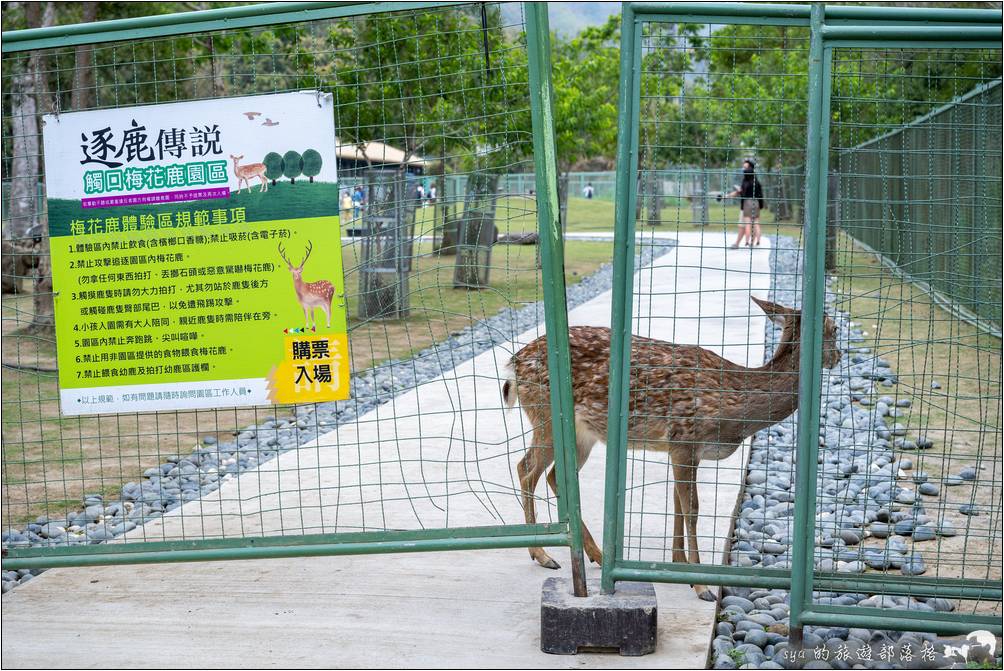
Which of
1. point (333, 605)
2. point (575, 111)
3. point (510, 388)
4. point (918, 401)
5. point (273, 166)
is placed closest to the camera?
point (273, 166)

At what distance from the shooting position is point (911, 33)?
3637 millimetres

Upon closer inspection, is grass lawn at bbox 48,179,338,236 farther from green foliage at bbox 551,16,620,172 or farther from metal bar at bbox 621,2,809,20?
green foliage at bbox 551,16,620,172

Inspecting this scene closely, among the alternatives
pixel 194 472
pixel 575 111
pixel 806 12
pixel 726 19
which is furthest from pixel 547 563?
pixel 575 111

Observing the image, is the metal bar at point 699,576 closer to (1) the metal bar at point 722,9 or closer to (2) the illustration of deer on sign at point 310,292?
(2) the illustration of deer on sign at point 310,292

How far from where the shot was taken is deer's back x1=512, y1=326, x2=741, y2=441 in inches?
184

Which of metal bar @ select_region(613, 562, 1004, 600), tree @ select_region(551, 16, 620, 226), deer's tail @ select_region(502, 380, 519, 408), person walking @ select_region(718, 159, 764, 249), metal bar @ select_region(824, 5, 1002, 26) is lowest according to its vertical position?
metal bar @ select_region(613, 562, 1004, 600)

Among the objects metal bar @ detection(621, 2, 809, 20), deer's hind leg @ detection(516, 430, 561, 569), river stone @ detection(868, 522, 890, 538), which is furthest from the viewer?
river stone @ detection(868, 522, 890, 538)

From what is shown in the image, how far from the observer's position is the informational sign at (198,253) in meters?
4.21

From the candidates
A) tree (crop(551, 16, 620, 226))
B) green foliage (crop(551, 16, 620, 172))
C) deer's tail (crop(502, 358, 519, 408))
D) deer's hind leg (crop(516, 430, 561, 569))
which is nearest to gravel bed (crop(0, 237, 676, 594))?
deer's tail (crop(502, 358, 519, 408))

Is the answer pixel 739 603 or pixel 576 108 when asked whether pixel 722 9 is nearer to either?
pixel 739 603

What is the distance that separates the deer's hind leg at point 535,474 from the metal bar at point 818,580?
86cm

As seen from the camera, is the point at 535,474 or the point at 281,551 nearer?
the point at 281,551

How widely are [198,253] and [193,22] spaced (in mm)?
940

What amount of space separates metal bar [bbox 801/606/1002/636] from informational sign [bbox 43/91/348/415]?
213cm
